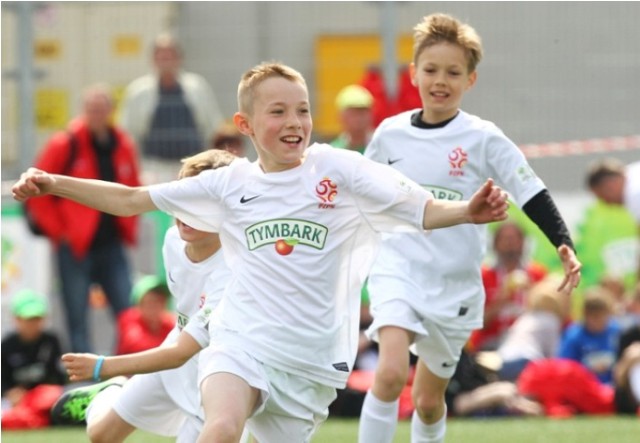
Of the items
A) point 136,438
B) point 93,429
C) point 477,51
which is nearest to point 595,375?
point 136,438

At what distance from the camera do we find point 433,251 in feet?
23.6

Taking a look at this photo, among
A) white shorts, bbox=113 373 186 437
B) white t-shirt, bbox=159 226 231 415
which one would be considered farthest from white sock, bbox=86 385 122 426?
white t-shirt, bbox=159 226 231 415

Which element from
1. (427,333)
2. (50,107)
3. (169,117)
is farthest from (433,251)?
(50,107)

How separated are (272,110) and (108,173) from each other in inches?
232

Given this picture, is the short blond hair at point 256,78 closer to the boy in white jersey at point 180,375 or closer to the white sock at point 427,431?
the boy in white jersey at point 180,375

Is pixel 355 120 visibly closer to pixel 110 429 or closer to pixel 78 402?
pixel 78 402

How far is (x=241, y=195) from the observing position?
6016 mm

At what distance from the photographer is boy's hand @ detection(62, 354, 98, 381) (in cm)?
586

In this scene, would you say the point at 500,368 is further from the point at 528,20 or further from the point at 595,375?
the point at 528,20

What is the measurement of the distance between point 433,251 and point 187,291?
1275 millimetres

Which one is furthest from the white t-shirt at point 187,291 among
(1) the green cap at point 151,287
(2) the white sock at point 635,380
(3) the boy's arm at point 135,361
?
(2) the white sock at point 635,380

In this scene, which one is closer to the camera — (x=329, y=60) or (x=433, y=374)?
(x=433, y=374)

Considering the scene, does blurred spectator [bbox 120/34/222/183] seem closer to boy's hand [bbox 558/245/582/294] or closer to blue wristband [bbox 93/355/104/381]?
blue wristband [bbox 93/355/104/381]

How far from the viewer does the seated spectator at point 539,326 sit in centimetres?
1119
